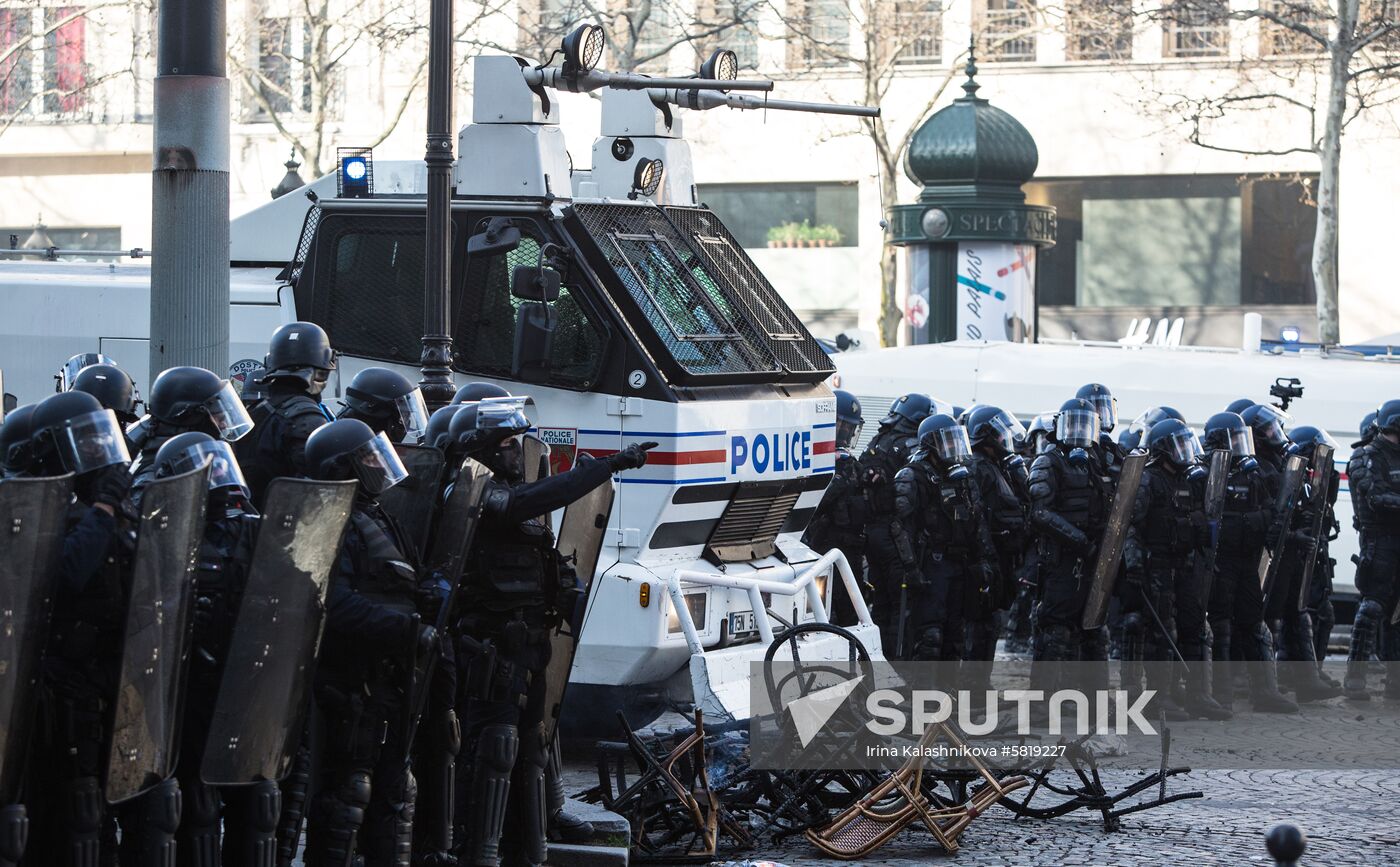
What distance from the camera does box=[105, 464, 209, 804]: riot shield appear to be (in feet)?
18.9

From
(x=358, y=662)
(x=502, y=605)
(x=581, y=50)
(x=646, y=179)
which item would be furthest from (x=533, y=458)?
(x=646, y=179)

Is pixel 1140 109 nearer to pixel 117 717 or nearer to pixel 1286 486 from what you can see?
pixel 1286 486

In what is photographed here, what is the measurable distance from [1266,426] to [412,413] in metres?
7.72

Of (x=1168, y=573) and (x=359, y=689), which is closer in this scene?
(x=359, y=689)

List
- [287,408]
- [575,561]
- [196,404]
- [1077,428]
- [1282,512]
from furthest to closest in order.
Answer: [1282,512], [1077,428], [575,561], [287,408], [196,404]

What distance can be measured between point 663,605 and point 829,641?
3.02 feet

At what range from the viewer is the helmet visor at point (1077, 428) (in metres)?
12.7

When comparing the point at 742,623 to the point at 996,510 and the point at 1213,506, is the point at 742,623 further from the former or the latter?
the point at 1213,506

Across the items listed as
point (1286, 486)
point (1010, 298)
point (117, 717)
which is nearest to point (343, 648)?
point (117, 717)

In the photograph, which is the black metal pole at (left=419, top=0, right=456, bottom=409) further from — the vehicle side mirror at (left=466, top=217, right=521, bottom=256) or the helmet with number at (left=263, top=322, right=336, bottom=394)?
the helmet with number at (left=263, top=322, right=336, bottom=394)

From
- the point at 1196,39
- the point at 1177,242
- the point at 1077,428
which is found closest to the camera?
the point at 1077,428

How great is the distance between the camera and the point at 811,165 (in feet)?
124

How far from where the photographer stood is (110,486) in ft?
19.7

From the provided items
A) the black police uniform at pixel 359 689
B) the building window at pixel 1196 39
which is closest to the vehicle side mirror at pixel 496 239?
the black police uniform at pixel 359 689
